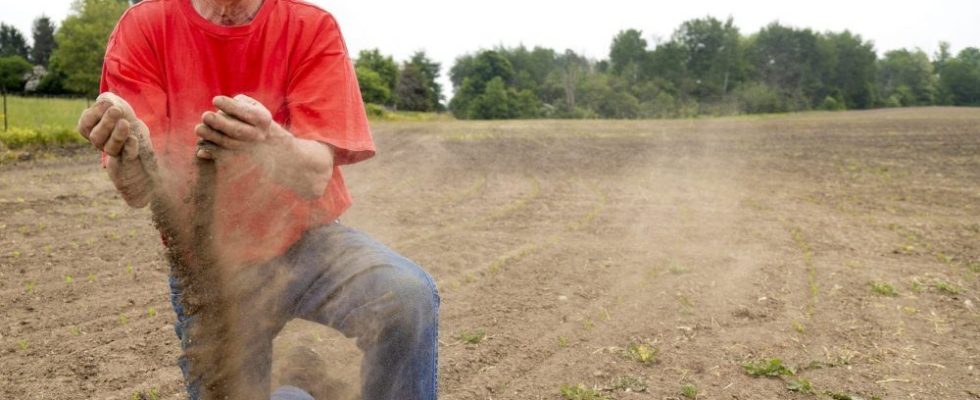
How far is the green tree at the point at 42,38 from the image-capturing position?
211ft

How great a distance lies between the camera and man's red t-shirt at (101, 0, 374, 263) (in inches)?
80.0

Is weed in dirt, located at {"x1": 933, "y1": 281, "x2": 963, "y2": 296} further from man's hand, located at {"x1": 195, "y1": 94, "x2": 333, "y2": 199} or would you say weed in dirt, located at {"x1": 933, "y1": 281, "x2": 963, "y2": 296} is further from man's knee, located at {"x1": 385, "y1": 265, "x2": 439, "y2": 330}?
man's hand, located at {"x1": 195, "y1": 94, "x2": 333, "y2": 199}

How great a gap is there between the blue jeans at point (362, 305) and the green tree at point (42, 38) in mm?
74045

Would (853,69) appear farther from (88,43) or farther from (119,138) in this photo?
(119,138)

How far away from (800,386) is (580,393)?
1106 mm

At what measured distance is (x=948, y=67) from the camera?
202 ft

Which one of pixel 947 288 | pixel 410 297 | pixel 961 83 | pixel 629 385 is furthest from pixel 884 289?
pixel 961 83

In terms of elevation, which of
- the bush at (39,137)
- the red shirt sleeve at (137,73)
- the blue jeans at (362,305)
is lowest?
the blue jeans at (362,305)

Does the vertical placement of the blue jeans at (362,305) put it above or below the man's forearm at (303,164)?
below

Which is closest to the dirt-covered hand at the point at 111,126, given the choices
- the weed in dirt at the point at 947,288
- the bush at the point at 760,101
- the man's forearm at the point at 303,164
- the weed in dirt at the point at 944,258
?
the man's forearm at the point at 303,164

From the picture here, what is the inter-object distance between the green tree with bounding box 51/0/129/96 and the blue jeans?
26851mm

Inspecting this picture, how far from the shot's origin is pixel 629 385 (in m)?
3.59

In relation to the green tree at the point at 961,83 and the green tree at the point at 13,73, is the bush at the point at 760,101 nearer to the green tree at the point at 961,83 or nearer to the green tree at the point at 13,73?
the green tree at the point at 961,83

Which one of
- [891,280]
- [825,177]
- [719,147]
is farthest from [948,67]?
[891,280]
